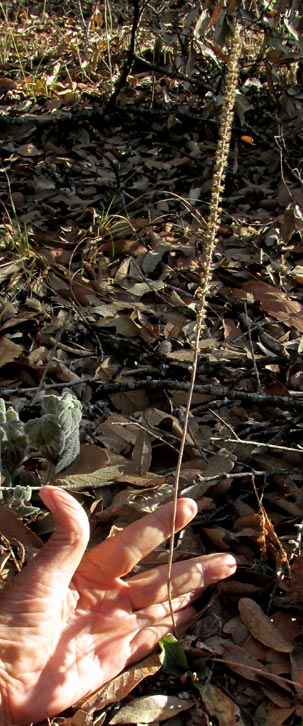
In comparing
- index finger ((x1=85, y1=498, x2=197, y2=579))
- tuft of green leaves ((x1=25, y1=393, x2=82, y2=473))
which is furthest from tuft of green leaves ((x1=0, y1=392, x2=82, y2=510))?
index finger ((x1=85, y1=498, x2=197, y2=579))

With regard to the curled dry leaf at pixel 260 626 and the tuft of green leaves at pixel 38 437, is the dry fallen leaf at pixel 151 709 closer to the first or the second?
the curled dry leaf at pixel 260 626

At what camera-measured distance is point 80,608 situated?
1828 mm

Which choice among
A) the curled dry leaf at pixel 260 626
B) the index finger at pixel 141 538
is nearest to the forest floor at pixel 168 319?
the curled dry leaf at pixel 260 626

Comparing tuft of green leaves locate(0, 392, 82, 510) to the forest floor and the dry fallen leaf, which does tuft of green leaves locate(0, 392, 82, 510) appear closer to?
the forest floor

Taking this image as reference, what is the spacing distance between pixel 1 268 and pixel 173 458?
1212 millimetres

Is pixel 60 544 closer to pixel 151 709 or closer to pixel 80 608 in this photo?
pixel 80 608

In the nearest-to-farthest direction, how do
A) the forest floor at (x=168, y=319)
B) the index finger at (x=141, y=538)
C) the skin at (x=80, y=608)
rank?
the skin at (x=80, y=608) → the index finger at (x=141, y=538) → the forest floor at (x=168, y=319)

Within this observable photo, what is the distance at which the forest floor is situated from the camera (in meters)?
1.94

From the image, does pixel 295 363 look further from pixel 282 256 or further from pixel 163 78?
pixel 163 78

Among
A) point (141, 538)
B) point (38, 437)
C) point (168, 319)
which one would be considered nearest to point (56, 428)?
point (38, 437)

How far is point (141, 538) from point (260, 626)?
0.41 metres

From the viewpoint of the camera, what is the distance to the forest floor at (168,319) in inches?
76.2

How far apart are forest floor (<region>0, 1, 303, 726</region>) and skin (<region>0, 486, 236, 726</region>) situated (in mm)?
69

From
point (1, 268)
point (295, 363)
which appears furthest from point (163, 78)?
point (295, 363)
